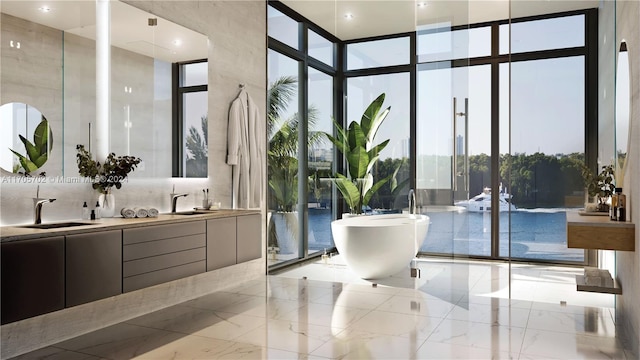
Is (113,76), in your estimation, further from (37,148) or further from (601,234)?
(601,234)

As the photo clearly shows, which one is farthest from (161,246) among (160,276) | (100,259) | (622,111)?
(622,111)

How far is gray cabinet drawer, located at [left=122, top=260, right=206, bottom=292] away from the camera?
3102 millimetres

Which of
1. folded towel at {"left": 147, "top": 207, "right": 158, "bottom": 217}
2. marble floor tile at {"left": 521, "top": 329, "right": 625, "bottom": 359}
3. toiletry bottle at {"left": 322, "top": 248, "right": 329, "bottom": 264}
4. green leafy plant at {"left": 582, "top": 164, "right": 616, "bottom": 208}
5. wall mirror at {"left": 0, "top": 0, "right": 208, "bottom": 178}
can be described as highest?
wall mirror at {"left": 0, "top": 0, "right": 208, "bottom": 178}

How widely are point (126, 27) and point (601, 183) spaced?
3711 millimetres

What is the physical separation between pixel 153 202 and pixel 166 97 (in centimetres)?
89

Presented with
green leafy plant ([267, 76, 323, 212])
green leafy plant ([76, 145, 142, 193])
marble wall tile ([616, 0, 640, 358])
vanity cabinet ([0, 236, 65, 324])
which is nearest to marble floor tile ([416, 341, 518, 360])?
marble wall tile ([616, 0, 640, 358])

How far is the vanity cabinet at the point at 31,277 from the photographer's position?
2.41 metres

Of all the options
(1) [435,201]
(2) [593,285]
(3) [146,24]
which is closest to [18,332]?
(3) [146,24]

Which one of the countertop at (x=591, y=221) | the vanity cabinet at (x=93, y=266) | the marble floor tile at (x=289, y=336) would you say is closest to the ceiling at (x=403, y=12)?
the countertop at (x=591, y=221)

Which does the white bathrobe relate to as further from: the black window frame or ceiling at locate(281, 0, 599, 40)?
ceiling at locate(281, 0, 599, 40)

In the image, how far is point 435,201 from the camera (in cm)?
407

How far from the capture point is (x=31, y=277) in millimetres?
2492

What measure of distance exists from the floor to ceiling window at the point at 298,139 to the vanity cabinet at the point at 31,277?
2.52 metres

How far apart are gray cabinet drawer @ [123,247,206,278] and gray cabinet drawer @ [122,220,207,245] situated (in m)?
0.13
